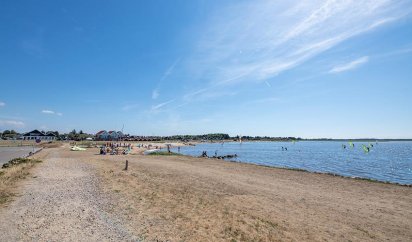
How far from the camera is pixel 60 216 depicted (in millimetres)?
11641

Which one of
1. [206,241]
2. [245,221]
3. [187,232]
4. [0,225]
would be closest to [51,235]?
[0,225]

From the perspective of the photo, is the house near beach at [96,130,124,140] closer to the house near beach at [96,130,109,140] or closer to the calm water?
the house near beach at [96,130,109,140]

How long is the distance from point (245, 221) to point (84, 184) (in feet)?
40.7

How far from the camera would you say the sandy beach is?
32.6ft

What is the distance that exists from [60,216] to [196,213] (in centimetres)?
566

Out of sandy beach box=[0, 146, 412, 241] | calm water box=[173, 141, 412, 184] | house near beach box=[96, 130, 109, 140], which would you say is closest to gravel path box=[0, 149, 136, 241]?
sandy beach box=[0, 146, 412, 241]

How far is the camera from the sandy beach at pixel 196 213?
9938mm

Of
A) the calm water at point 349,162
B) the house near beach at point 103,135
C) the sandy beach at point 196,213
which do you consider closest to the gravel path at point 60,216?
the sandy beach at point 196,213

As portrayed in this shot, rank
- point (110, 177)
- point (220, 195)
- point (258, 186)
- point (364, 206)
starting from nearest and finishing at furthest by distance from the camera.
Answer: point (364, 206) → point (220, 195) → point (258, 186) → point (110, 177)

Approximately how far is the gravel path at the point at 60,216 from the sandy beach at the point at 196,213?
0.10ft

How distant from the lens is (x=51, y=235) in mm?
9422

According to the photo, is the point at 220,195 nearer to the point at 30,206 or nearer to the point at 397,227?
the point at 397,227

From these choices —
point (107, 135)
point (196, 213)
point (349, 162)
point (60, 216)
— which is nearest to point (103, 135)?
point (107, 135)

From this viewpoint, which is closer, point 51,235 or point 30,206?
point 51,235
